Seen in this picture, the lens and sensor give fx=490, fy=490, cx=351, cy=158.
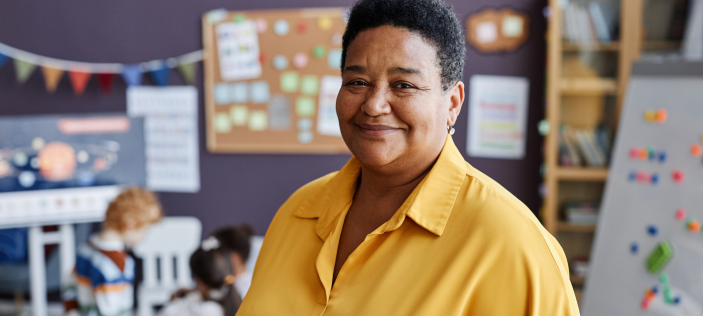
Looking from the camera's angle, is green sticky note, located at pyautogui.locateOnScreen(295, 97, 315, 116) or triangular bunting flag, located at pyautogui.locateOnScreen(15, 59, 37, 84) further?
triangular bunting flag, located at pyautogui.locateOnScreen(15, 59, 37, 84)

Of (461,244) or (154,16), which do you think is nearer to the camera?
(461,244)

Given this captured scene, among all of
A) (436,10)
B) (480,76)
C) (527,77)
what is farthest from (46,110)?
Result: (436,10)

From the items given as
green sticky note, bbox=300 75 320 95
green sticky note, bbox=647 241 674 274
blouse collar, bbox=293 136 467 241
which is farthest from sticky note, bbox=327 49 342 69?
blouse collar, bbox=293 136 467 241

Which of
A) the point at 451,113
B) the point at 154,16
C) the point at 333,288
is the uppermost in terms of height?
the point at 154,16

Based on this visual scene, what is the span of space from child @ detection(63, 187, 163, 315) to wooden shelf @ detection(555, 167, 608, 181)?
2.27 metres

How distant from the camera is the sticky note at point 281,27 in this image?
3021 mm

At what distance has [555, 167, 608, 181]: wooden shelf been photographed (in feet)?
8.70

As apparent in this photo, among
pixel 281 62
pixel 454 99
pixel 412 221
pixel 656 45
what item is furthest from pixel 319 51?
pixel 412 221

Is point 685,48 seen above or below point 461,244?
above

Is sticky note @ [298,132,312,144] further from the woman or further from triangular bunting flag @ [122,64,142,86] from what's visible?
the woman

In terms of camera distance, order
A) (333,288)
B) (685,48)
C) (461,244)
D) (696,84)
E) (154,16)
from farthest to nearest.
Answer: (154,16)
(685,48)
(696,84)
(333,288)
(461,244)

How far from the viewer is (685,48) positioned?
253 centimetres

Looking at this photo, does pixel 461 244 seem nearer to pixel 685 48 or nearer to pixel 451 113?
pixel 451 113

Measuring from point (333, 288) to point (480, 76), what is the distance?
2296 millimetres
